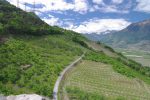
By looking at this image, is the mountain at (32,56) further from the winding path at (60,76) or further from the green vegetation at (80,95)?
the green vegetation at (80,95)

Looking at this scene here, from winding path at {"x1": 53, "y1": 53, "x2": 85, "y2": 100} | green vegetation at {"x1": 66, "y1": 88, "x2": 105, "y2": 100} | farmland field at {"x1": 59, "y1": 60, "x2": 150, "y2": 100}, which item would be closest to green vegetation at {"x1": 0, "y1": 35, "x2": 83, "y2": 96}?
winding path at {"x1": 53, "y1": 53, "x2": 85, "y2": 100}

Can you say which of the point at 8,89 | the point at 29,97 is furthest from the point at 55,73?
the point at 29,97

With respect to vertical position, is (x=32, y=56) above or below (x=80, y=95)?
above

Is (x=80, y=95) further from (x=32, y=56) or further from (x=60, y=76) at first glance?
(x=32, y=56)

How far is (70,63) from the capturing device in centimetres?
6562

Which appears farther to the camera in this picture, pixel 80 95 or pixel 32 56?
pixel 32 56

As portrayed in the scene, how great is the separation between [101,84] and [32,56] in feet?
43.4

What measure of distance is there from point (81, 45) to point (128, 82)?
30834mm

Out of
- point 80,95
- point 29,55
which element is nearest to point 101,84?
point 80,95

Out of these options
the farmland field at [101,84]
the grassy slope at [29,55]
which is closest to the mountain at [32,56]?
the grassy slope at [29,55]

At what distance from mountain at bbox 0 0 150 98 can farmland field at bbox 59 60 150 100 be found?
6.55 feet

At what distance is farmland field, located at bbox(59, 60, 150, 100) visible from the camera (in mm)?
49847

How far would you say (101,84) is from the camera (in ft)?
186

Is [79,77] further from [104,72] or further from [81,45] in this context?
[81,45]
